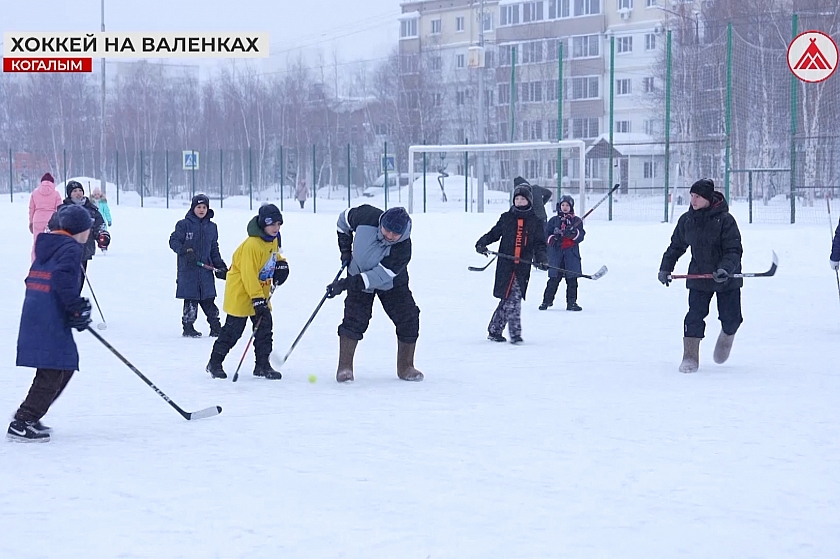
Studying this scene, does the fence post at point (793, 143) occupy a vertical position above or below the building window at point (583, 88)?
below

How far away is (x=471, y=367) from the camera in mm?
8438

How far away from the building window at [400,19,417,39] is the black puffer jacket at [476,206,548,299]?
2565 inches

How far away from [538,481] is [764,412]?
2.16 meters

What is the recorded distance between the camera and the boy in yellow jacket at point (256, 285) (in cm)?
746

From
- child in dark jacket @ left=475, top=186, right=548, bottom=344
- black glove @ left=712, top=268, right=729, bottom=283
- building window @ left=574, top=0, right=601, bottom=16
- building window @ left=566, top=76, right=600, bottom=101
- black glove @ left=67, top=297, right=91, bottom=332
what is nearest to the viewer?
black glove @ left=67, top=297, right=91, bottom=332

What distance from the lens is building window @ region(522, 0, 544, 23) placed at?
63500mm

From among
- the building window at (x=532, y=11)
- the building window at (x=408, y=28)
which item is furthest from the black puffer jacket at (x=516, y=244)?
the building window at (x=408, y=28)

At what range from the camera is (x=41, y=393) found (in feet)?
18.9

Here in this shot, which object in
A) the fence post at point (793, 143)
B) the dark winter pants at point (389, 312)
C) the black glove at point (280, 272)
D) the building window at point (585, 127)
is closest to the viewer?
the black glove at point (280, 272)

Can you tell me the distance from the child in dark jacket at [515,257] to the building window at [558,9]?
54.7 m

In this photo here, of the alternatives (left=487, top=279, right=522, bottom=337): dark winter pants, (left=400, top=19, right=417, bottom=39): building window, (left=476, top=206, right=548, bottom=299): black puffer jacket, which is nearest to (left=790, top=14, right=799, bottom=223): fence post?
(left=476, top=206, right=548, bottom=299): black puffer jacket

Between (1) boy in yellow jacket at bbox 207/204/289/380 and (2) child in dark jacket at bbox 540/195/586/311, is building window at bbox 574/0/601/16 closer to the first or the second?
(2) child in dark jacket at bbox 540/195/586/311

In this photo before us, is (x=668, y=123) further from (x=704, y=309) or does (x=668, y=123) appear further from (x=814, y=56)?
(x=704, y=309)

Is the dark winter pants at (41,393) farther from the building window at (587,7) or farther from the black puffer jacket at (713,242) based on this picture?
the building window at (587,7)
